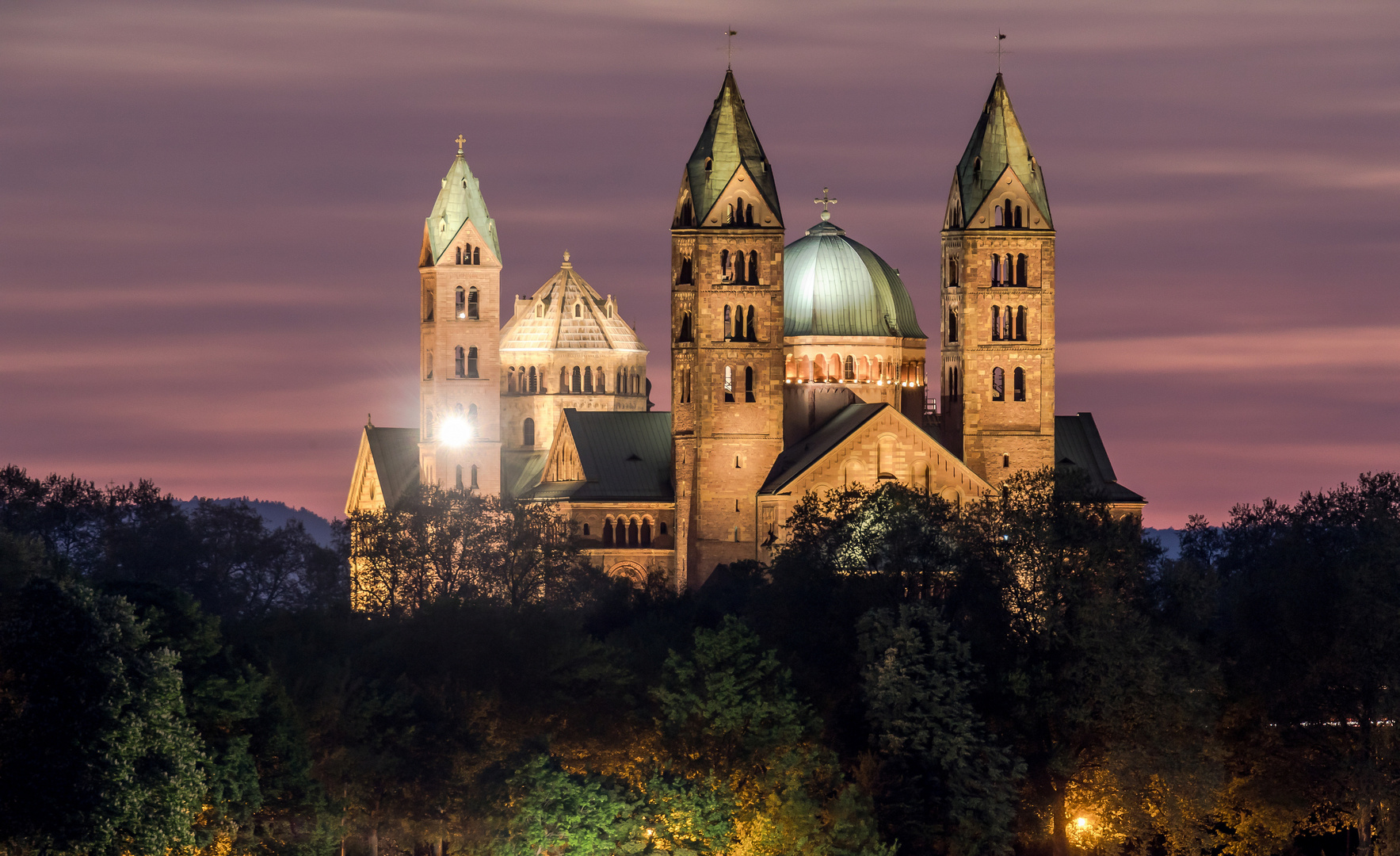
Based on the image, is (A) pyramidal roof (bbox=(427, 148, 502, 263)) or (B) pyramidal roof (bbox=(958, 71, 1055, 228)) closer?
(B) pyramidal roof (bbox=(958, 71, 1055, 228))

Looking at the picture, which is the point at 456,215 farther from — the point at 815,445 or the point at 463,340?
the point at 815,445

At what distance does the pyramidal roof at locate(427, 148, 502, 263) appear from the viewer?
14000cm

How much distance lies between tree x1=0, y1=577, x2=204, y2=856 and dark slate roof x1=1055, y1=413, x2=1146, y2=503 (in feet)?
234

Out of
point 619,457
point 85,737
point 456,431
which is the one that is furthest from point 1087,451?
point 85,737

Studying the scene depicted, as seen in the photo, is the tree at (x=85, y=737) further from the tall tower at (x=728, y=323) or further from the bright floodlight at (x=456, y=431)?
the bright floodlight at (x=456, y=431)

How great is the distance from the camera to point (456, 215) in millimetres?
140125

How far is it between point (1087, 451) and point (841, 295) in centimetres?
1477

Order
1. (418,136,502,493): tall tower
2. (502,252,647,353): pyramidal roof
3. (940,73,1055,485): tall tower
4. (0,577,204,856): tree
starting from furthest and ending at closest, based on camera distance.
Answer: (502,252,647,353): pyramidal roof < (418,136,502,493): tall tower < (940,73,1055,485): tall tower < (0,577,204,856): tree

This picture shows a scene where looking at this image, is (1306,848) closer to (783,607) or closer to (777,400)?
(783,607)

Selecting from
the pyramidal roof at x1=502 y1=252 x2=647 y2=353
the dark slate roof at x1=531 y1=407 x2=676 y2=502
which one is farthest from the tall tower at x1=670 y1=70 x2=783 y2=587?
the pyramidal roof at x1=502 y1=252 x2=647 y2=353

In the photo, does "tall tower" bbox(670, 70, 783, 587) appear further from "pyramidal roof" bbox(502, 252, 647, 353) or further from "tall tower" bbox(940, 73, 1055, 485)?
"pyramidal roof" bbox(502, 252, 647, 353)

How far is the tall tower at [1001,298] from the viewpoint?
126 meters

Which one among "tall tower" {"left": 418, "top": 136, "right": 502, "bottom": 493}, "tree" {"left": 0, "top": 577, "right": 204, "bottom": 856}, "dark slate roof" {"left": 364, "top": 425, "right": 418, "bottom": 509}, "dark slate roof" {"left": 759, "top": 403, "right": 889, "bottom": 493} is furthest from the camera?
"dark slate roof" {"left": 364, "top": 425, "right": 418, "bottom": 509}

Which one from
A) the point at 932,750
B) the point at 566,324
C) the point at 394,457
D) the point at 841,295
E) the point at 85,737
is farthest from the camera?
the point at 566,324
